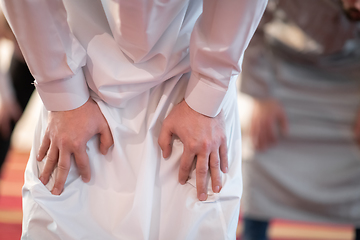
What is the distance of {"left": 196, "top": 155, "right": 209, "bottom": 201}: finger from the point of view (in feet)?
2.43

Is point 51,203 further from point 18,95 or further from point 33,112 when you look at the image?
point 33,112

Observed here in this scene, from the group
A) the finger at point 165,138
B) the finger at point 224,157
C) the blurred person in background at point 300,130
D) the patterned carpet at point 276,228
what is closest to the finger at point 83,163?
the finger at point 165,138

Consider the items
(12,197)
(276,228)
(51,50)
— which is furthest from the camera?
(12,197)

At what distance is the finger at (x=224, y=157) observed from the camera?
30.1 inches

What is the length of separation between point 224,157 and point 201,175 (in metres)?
0.06

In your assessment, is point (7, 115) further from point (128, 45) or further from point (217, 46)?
point (217, 46)

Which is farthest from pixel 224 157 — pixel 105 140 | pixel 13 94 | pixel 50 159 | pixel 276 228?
pixel 276 228

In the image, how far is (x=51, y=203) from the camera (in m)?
0.72

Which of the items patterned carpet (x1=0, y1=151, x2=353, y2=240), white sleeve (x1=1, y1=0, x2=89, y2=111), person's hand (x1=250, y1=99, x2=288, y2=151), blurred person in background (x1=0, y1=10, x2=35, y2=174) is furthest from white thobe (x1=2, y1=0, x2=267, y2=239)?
patterned carpet (x1=0, y1=151, x2=353, y2=240)

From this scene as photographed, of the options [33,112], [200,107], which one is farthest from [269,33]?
[33,112]

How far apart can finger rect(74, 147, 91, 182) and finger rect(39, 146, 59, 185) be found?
Result: 1.6 inches

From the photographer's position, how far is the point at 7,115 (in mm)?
1586

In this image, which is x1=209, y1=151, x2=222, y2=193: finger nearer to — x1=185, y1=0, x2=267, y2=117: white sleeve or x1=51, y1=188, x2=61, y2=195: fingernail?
x1=185, y1=0, x2=267, y2=117: white sleeve

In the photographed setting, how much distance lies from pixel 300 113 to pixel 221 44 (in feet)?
3.31
